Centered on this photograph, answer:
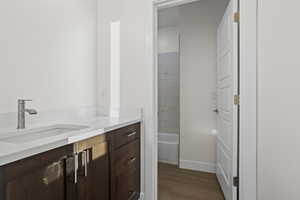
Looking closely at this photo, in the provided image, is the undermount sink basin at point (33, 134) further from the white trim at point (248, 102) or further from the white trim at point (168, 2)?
the white trim at point (168, 2)

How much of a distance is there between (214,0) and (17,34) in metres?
2.66

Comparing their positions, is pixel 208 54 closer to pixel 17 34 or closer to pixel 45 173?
pixel 17 34

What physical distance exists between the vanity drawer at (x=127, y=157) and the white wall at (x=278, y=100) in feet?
3.65

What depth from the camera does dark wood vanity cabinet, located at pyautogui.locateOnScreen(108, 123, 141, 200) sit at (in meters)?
1.43

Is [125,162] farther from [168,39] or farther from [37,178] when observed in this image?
[168,39]

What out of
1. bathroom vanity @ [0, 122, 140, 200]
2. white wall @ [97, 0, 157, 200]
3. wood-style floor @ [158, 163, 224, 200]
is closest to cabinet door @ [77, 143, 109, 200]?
bathroom vanity @ [0, 122, 140, 200]

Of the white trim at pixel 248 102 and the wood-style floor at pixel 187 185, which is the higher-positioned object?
the white trim at pixel 248 102

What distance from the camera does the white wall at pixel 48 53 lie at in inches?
49.2

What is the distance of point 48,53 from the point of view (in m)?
1.53

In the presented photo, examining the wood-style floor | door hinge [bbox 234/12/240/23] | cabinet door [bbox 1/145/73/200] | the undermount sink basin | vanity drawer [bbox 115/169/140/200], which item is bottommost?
the wood-style floor

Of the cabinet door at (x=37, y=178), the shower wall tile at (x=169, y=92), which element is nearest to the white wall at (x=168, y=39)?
the shower wall tile at (x=169, y=92)

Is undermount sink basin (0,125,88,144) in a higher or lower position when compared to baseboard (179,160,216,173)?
higher

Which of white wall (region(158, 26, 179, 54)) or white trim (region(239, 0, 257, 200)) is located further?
white wall (region(158, 26, 179, 54))

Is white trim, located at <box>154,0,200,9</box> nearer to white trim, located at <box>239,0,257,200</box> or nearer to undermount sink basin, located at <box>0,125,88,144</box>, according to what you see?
white trim, located at <box>239,0,257,200</box>
